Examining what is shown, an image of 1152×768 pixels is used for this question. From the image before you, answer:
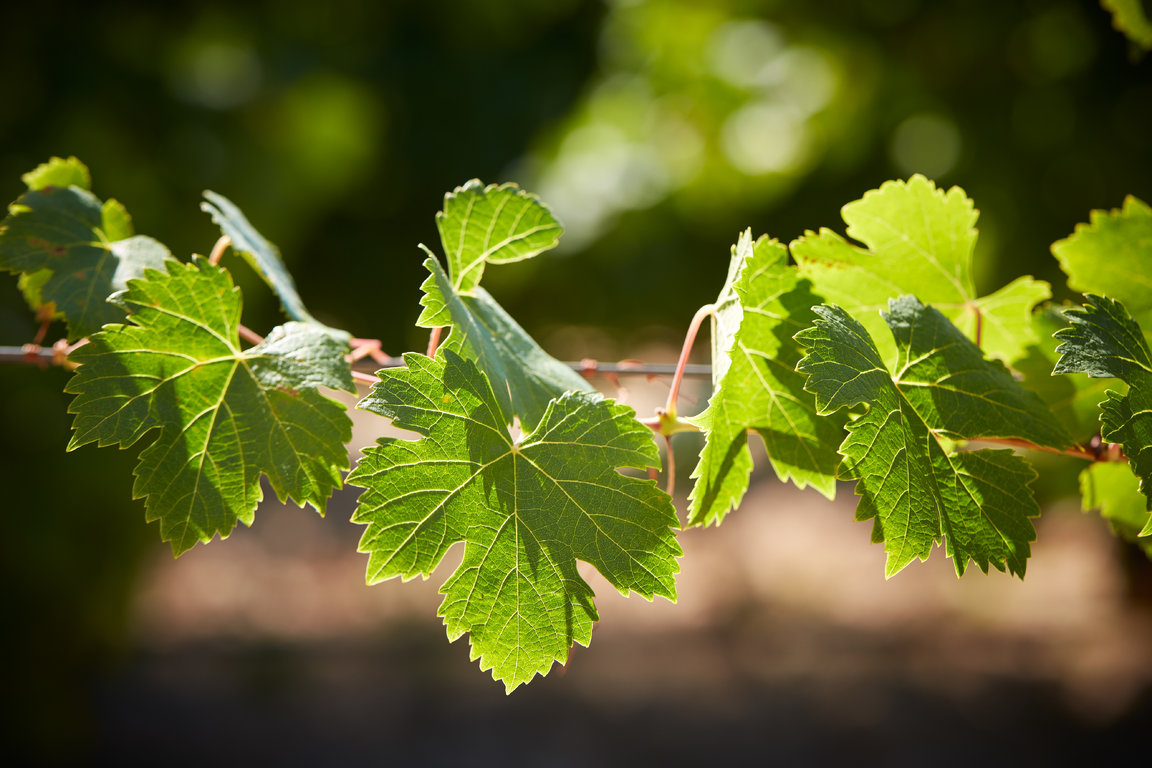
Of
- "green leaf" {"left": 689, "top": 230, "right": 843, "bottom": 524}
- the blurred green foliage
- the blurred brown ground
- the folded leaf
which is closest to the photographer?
"green leaf" {"left": 689, "top": 230, "right": 843, "bottom": 524}

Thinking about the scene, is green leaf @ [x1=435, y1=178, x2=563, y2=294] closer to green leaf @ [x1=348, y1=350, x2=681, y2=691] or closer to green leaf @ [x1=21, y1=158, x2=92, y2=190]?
green leaf @ [x1=348, y1=350, x2=681, y2=691]

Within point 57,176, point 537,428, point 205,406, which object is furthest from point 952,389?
point 57,176

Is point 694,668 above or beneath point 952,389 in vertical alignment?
beneath

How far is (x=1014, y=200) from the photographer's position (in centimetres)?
341

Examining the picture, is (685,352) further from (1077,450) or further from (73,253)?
(73,253)

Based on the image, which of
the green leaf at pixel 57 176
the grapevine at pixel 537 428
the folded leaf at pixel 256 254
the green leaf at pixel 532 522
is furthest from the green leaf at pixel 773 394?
the green leaf at pixel 57 176

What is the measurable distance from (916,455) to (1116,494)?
406mm

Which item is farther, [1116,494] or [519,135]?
[519,135]

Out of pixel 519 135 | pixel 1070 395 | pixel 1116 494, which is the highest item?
pixel 1070 395

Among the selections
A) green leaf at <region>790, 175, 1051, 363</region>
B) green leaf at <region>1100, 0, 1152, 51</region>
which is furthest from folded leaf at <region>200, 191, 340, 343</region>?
green leaf at <region>1100, 0, 1152, 51</region>

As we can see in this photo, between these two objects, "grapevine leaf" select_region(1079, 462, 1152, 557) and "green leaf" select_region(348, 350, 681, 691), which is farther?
"grapevine leaf" select_region(1079, 462, 1152, 557)

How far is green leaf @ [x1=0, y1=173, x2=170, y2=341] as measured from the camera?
2.58 ft

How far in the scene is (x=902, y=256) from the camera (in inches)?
31.2

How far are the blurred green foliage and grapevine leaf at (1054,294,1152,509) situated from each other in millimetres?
2944
